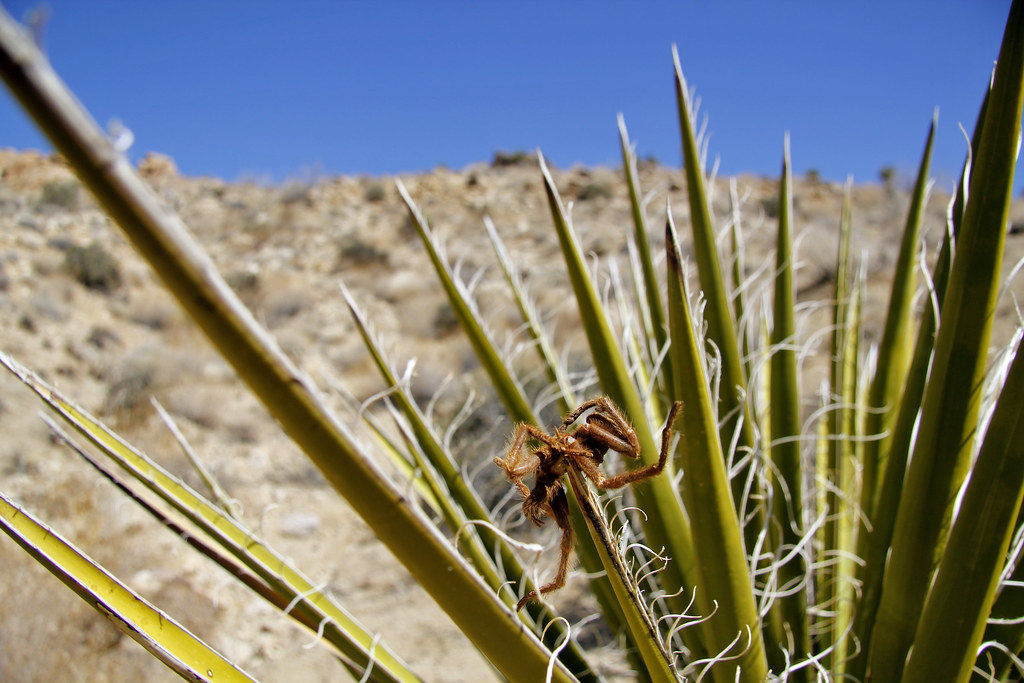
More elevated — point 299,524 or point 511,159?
point 511,159

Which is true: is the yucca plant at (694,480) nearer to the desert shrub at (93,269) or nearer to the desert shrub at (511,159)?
the desert shrub at (93,269)

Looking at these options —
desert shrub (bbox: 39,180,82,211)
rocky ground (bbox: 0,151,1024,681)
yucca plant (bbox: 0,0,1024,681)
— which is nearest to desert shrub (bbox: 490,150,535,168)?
rocky ground (bbox: 0,151,1024,681)

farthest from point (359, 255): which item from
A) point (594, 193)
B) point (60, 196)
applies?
point (60, 196)

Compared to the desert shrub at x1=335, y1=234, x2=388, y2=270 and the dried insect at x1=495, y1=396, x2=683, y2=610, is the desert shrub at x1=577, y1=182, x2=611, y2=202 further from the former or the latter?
the dried insect at x1=495, y1=396, x2=683, y2=610

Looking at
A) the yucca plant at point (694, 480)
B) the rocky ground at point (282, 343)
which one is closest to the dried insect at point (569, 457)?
→ the yucca plant at point (694, 480)

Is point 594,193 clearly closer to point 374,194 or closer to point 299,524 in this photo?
point 374,194

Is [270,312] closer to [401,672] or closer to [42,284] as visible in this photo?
[42,284]

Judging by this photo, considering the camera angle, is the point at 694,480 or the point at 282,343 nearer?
the point at 694,480
